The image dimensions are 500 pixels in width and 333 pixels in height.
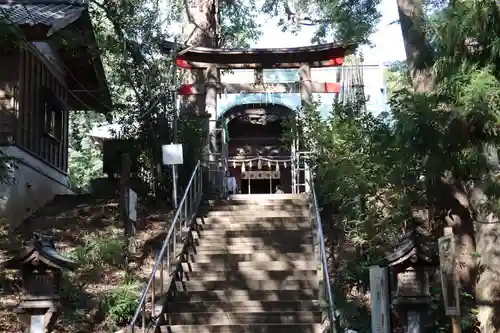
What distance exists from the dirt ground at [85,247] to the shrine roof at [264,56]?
12.1 ft

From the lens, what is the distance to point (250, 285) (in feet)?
29.2

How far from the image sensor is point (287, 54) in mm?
14164

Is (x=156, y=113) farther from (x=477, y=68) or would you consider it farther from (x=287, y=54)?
(x=477, y=68)

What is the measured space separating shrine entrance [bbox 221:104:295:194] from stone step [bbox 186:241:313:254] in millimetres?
8567

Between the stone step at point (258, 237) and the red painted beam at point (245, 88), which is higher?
the red painted beam at point (245, 88)

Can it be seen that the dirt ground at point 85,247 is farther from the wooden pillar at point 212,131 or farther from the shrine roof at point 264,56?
the shrine roof at point 264,56

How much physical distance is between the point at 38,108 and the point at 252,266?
7.95 metres

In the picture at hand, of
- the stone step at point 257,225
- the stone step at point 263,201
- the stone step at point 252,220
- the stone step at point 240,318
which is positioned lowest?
the stone step at point 240,318

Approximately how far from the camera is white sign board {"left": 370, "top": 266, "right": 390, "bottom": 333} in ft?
18.6

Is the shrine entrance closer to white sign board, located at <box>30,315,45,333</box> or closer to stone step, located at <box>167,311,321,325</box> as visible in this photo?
stone step, located at <box>167,311,321,325</box>

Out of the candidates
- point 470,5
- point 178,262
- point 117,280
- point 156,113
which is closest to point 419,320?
point 470,5

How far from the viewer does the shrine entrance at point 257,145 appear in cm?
1906

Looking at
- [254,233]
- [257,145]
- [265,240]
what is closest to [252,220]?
[254,233]

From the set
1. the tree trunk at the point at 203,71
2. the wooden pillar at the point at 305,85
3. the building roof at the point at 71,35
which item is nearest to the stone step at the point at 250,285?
the building roof at the point at 71,35
